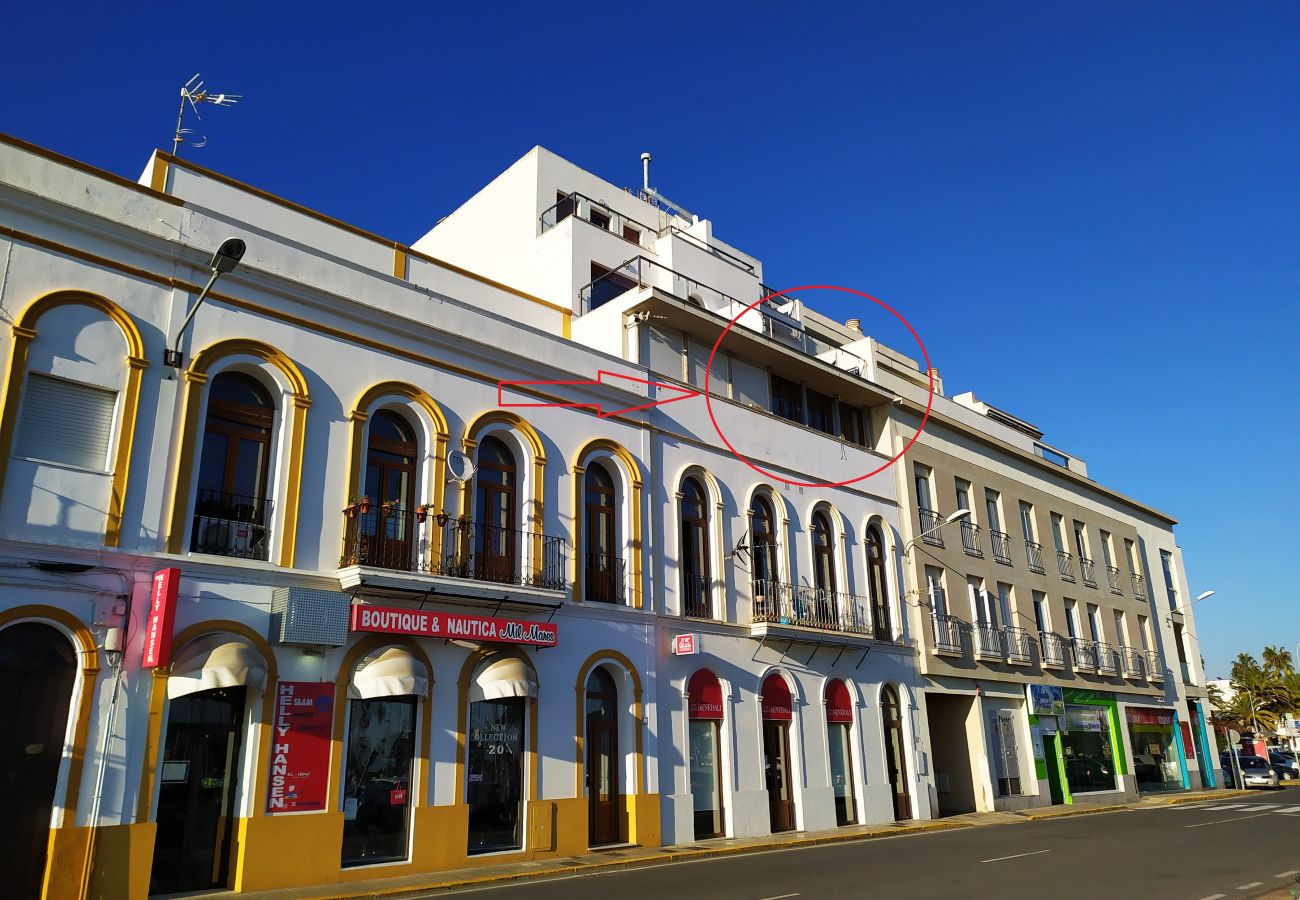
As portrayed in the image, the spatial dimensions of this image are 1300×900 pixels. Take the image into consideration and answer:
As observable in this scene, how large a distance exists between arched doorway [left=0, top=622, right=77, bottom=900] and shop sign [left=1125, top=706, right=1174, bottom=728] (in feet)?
113

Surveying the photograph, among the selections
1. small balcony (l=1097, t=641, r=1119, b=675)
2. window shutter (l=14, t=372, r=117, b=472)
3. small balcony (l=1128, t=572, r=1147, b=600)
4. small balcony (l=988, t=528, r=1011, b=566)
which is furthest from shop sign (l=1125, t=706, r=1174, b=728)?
window shutter (l=14, t=372, r=117, b=472)

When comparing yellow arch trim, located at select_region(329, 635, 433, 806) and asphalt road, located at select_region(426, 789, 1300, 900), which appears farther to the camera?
yellow arch trim, located at select_region(329, 635, 433, 806)

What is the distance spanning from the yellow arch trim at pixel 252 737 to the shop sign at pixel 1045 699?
2436 centimetres

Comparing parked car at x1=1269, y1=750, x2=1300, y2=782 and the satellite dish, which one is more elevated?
the satellite dish

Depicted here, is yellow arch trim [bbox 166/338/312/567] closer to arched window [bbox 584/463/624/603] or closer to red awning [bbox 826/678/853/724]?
arched window [bbox 584/463/624/603]

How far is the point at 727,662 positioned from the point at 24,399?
14018mm

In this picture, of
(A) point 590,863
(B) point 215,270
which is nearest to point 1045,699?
(A) point 590,863

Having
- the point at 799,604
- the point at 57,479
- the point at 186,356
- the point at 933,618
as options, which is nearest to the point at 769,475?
the point at 799,604

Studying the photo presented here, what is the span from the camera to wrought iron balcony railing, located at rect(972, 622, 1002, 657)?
29.4m

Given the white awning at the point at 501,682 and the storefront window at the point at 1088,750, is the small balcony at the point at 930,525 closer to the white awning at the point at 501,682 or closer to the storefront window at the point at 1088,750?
the storefront window at the point at 1088,750

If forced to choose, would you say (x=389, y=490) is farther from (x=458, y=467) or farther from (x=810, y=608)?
(x=810, y=608)

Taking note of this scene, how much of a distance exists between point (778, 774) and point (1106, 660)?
761 inches

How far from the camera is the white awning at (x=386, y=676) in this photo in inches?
589

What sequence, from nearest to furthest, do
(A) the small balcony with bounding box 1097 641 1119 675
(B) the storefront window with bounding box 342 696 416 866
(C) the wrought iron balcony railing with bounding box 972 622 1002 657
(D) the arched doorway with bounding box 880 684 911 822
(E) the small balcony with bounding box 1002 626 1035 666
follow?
(B) the storefront window with bounding box 342 696 416 866 → (D) the arched doorway with bounding box 880 684 911 822 → (C) the wrought iron balcony railing with bounding box 972 622 1002 657 → (E) the small balcony with bounding box 1002 626 1035 666 → (A) the small balcony with bounding box 1097 641 1119 675
